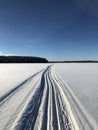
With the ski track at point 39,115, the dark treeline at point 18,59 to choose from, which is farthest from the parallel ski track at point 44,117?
the dark treeline at point 18,59

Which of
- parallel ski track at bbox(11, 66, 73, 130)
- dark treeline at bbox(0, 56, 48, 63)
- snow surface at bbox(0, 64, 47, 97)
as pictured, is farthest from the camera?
dark treeline at bbox(0, 56, 48, 63)

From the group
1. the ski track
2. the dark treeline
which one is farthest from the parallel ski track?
the dark treeline

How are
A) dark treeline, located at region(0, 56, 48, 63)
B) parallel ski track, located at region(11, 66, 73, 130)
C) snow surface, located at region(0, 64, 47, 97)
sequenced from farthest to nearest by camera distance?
dark treeline, located at region(0, 56, 48, 63)
snow surface, located at region(0, 64, 47, 97)
parallel ski track, located at region(11, 66, 73, 130)

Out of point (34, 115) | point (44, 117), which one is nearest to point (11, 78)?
point (34, 115)

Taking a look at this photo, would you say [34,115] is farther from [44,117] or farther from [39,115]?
[44,117]

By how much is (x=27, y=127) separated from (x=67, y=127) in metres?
0.84

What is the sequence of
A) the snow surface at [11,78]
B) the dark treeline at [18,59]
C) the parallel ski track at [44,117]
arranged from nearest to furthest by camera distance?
1. the parallel ski track at [44,117]
2. the snow surface at [11,78]
3. the dark treeline at [18,59]

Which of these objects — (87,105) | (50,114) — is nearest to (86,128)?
(50,114)

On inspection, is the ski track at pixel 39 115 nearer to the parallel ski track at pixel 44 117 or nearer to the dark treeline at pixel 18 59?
the parallel ski track at pixel 44 117

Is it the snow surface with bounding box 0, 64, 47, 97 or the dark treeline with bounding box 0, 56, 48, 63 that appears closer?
the snow surface with bounding box 0, 64, 47, 97

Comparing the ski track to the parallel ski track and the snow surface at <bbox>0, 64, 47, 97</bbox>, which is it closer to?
the parallel ski track

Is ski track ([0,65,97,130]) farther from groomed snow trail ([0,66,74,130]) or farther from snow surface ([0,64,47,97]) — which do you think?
snow surface ([0,64,47,97])

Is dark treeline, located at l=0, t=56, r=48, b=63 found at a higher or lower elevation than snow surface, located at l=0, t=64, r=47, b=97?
higher

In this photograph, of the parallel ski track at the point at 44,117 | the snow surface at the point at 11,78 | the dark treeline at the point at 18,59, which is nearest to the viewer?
the parallel ski track at the point at 44,117
